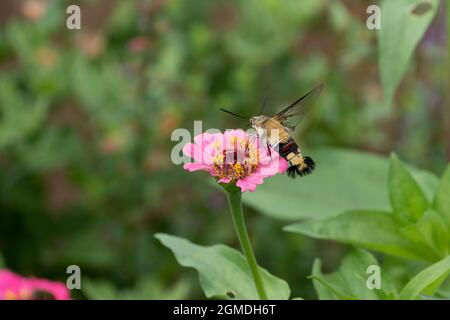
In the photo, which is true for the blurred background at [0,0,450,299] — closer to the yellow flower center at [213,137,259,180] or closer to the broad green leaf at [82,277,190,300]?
the broad green leaf at [82,277,190,300]

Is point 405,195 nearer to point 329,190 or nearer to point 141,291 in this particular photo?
point 329,190

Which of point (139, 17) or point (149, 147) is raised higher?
point (139, 17)

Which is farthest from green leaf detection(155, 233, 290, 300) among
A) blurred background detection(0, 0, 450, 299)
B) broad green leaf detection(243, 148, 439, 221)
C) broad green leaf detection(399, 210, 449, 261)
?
blurred background detection(0, 0, 450, 299)

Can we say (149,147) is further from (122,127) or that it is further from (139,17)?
(139,17)

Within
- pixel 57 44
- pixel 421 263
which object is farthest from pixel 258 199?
pixel 57 44

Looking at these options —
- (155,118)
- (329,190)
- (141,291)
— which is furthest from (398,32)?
(155,118)

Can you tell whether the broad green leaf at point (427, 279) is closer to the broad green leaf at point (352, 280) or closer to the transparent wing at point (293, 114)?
→ the broad green leaf at point (352, 280)
